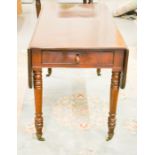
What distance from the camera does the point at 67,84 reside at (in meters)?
2.80

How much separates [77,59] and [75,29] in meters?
→ 0.33

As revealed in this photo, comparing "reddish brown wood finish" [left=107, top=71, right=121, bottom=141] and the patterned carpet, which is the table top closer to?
"reddish brown wood finish" [left=107, top=71, right=121, bottom=141]

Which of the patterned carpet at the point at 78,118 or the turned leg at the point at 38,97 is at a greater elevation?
the turned leg at the point at 38,97

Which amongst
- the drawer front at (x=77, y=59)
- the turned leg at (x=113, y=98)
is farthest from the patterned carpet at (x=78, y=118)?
the drawer front at (x=77, y=59)

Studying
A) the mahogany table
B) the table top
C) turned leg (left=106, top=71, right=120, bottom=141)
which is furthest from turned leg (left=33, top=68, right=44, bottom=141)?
turned leg (left=106, top=71, right=120, bottom=141)

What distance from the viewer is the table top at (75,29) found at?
70.7 inches

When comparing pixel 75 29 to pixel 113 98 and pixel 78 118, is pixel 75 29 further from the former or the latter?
pixel 78 118

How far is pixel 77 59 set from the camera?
5.88 feet

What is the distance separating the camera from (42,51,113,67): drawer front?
5.87ft

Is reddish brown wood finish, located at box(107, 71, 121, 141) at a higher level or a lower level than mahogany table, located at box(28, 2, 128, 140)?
lower

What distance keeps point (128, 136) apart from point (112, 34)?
27.2 inches

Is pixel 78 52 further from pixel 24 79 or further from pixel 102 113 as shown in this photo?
pixel 24 79

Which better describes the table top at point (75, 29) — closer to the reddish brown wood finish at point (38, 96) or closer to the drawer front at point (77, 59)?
the drawer front at point (77, 59)
